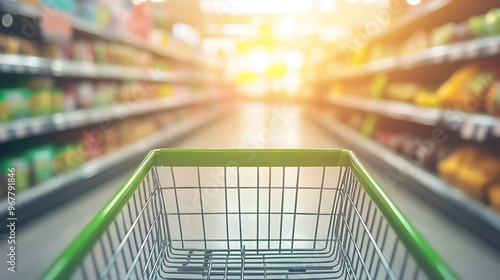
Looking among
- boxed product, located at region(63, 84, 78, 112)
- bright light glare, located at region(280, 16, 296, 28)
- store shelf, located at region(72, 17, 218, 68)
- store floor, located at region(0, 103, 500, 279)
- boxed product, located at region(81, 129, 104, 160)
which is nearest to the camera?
store floor, located at region(0, 103, 500, 279)

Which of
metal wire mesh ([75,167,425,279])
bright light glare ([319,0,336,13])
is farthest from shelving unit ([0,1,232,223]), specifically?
bright light glare ([319,0,336,13])

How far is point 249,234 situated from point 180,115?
438 cm

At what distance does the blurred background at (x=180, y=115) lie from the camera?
2.14m

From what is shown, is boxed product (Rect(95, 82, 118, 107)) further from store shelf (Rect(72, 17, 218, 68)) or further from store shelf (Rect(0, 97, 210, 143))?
store shelf (Rect(72, 17, 218, 68))

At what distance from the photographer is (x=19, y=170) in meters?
2.24

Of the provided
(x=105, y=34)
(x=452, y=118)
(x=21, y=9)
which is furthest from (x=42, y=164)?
(x=452, y=118)

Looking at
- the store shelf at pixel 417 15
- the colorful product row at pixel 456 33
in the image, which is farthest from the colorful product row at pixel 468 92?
the store shelf at pixel 417 15

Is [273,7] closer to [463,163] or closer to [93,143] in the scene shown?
[93,143]

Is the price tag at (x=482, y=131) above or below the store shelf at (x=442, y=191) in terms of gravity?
above

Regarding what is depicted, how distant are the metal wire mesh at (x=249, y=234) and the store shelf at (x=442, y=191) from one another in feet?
1.57

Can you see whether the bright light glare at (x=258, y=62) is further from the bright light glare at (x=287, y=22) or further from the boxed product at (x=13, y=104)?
the boxed product at (x=13, y=104)

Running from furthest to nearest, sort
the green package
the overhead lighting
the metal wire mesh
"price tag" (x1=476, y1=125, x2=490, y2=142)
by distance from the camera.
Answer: the overhead lighting
the green package
"price tag" (x1=476, y1=125, x2=490, y2=142)
the metal wire mesh

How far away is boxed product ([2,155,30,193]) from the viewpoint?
7.07 ft

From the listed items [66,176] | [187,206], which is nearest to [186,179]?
[187,206]
